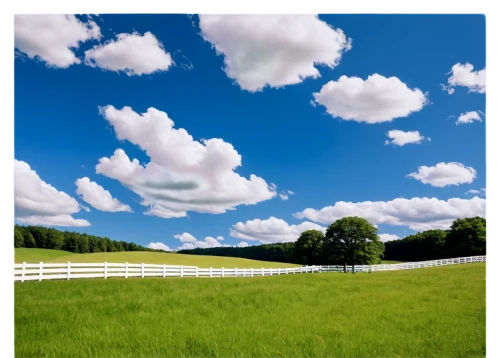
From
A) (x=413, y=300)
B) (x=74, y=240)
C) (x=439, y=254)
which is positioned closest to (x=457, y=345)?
(x=413, y=300)

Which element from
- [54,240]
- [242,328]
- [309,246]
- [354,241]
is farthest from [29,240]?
[242,328]

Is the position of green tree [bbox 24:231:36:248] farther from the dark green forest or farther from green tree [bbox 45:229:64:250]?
green tree [bbox 45:229:64:250]

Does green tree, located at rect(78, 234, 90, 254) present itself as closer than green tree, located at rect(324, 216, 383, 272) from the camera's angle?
No

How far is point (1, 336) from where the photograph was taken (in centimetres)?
514

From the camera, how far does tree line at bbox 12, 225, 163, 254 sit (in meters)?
62.9

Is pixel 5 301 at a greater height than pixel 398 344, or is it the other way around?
pixel 5 301

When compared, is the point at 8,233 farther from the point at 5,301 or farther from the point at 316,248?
the point at 316,248

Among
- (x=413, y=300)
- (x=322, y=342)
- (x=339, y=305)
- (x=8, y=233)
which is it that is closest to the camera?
(x=8, y=233)

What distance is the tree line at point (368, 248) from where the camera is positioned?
4888 centimetres

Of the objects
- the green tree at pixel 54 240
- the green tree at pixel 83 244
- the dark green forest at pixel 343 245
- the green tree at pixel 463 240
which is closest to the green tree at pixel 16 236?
the dark green forest at pixel 343 245

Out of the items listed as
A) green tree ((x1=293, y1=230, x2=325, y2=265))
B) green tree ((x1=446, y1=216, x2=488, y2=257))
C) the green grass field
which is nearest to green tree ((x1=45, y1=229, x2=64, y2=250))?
green tree ((x1=293, y1=230, x2=325, y2=265))

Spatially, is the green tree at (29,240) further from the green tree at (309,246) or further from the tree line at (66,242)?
the green tree at (309,246)

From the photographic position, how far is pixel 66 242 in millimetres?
69938

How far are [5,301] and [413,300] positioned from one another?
444 inches
